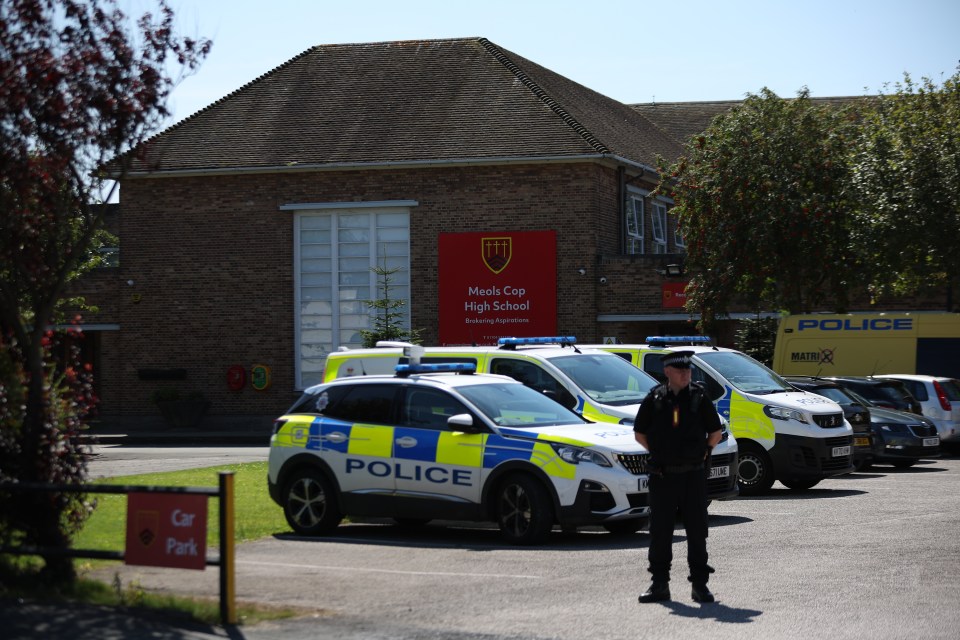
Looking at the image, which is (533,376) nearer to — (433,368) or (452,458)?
(433,368)

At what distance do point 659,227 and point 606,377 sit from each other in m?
26.4

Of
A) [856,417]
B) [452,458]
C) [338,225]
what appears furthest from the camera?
[338,225]

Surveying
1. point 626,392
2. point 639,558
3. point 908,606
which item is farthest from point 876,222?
point 908,606

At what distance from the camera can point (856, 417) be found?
20.1 m

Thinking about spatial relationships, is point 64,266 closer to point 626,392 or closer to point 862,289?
point 626,392

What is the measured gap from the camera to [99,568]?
1042 centimetres

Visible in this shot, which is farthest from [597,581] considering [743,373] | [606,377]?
[743,373]

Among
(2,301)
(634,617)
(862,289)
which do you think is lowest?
(634,617)

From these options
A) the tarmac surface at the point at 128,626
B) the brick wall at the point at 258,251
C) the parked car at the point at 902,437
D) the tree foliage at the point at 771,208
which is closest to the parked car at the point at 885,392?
the parked car at the point at 902,437

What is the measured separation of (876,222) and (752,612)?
72.7 ft

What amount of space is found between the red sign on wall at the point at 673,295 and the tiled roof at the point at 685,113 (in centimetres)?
1706

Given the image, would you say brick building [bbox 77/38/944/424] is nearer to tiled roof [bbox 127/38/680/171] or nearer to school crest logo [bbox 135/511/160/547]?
tiled roof [bbox 127/38/680/171]

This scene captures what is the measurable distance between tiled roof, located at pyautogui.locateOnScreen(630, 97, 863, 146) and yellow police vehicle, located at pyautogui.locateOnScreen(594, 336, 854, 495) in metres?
33.8

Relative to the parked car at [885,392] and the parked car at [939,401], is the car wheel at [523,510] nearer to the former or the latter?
the parked car at [885,392]
